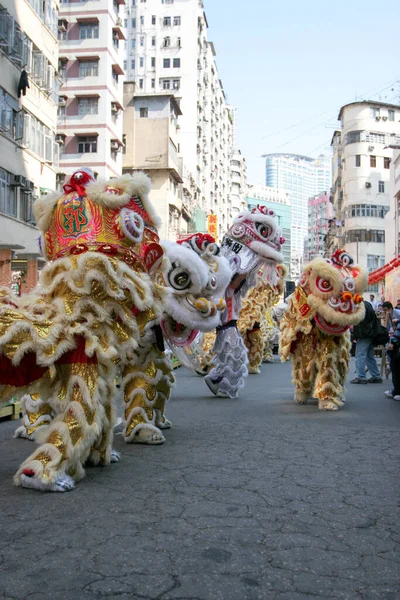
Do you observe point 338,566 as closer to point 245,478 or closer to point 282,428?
point 245,478

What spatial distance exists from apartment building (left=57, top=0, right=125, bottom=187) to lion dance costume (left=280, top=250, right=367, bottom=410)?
1063 inches

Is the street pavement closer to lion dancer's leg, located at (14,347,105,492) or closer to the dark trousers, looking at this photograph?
lion dancer's leg, located at (14,347,105,492)

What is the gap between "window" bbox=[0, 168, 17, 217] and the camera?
61.3 feet

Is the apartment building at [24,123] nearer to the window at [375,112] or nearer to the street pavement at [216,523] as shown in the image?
the street pavement at [216,523]

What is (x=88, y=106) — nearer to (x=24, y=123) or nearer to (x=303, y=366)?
(x=24, y=123)

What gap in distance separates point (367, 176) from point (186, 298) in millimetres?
51516

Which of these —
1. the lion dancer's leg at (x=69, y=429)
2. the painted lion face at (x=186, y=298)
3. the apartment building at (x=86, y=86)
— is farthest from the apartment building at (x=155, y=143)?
the lion dancer's leg at (x=69, y=429)

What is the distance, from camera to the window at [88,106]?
34062mm

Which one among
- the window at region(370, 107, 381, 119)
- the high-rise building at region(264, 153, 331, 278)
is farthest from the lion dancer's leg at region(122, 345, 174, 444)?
the high-rise building at region(264, 153, 331, 278)

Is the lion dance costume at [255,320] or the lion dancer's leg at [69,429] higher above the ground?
the lion dance costume at [255,320]

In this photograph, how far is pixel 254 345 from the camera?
12750 millimetres

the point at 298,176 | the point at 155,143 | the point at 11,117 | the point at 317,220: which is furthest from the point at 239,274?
the point at 298,176

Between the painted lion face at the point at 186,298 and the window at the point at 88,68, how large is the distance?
30.5 m

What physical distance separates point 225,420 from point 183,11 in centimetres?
5705
